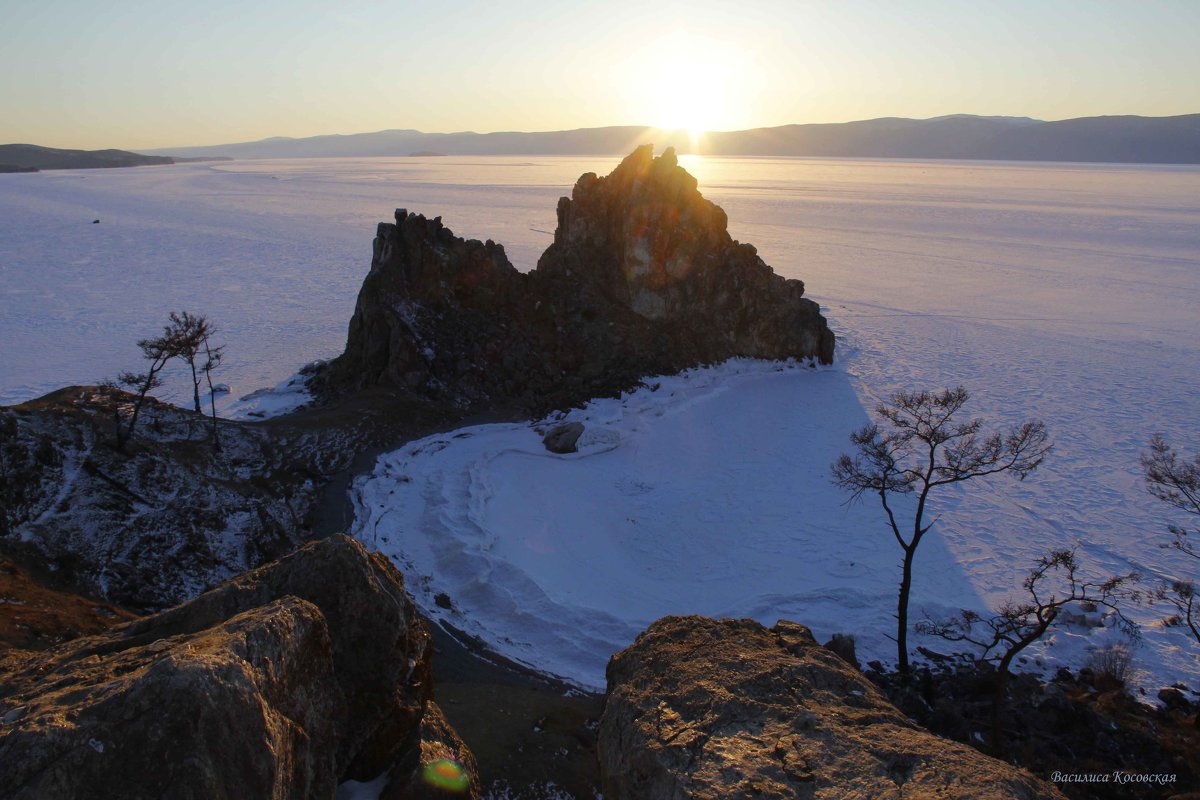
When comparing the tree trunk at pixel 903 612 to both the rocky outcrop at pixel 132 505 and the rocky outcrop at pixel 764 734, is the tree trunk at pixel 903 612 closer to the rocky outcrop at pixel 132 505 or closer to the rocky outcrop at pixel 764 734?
the rocky outcrop at pixel 764 734

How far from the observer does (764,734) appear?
28.5 feet

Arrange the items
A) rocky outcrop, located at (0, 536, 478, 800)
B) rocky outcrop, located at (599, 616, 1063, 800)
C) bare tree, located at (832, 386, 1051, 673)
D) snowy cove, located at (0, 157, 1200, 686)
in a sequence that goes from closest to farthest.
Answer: rocky outcrop, located at (0, 536, 478, 800), rocky outcrop, located at (599, 616, 1063, 800), bare tree, located at (832, 386, 1051, 673), snowy cove, located at (0, 157, 1200, 686)

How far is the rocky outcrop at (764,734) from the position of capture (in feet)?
25.2

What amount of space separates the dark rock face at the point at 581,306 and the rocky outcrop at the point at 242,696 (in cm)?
2174

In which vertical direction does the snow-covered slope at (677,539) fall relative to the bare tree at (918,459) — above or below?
below

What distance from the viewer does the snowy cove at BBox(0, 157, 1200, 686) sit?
20.4m

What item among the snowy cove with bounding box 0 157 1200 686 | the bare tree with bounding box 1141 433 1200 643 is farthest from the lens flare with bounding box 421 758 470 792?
the bare tree with bounding box 1141 433 1200 643

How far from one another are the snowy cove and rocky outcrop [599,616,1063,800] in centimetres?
727

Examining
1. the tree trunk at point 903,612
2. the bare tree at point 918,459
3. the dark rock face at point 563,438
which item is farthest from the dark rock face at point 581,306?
the tree trunk at point 903,612

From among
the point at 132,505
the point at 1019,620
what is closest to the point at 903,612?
the point at 1019,620

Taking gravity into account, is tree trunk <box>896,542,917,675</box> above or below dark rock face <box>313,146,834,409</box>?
below

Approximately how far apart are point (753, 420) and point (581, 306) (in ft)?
32.6

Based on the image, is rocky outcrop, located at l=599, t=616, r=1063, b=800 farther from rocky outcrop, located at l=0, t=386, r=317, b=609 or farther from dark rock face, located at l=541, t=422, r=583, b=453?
dark rock face, located at l=541, t=422, r=583, b=453

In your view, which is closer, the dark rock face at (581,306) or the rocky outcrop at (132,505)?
the rocky outcrop at (132,505)
